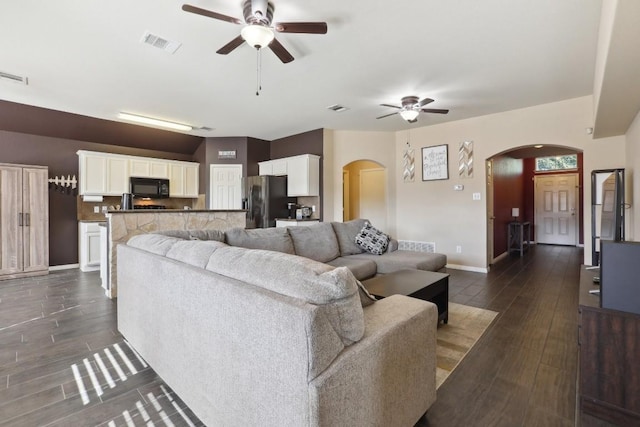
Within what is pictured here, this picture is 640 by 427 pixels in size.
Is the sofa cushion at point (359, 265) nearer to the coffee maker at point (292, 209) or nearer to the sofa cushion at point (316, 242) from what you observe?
the sofa cushion at point (316, 242)

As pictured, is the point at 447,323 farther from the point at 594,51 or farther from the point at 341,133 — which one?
the point at 341,133

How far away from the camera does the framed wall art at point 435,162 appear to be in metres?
5.66

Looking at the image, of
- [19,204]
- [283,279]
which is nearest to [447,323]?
[283,279]

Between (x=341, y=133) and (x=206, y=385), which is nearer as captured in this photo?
(x=206, y=385)

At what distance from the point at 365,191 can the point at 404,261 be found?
4.76 m

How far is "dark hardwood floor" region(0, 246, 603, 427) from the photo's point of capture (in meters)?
1.65

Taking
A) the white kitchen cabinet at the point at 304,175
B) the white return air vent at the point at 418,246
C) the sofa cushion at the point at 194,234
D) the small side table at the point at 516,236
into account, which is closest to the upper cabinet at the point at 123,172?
the white kitchen cabinet at the point at 304,175

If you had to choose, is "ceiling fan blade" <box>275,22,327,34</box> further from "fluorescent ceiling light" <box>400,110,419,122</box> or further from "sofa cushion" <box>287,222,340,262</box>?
"fluorescent ceiling light" <box>400,110,419,122</box>

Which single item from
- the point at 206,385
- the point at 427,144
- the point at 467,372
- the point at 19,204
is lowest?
the point at 467,372

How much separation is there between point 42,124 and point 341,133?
539 centimetres

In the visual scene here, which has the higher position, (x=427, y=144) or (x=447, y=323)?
(x=427, y=144)

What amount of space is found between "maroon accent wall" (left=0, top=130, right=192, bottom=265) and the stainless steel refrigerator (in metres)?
3.21

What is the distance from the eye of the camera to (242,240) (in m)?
3.00

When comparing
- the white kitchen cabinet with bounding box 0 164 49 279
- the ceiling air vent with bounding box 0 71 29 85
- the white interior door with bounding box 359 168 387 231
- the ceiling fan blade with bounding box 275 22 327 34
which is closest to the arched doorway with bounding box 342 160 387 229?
the white interior door with bounding box 359 168 387 231
